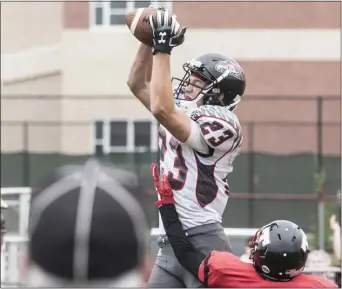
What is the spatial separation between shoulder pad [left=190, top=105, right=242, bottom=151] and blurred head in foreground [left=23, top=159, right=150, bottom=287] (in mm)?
1951

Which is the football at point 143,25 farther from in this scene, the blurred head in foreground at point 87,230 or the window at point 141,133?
the window at point 141,133

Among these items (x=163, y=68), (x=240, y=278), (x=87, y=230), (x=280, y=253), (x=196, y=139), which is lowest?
(x=240, y=278)

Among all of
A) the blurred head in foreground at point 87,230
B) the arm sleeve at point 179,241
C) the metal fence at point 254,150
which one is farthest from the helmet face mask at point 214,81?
the metal fence at point 254,150

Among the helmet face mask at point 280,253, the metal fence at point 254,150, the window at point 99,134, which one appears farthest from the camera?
the window at point 99,134

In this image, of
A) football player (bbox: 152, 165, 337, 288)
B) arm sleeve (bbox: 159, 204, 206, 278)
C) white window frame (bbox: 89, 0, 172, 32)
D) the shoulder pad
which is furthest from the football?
white window frame (bbox: 89, 0, 172, 32)

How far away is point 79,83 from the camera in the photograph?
65.9 ft

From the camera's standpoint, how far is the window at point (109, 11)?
2077 cm

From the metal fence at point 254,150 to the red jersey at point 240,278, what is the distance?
433 inches

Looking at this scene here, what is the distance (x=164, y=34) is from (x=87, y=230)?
1.95 metres

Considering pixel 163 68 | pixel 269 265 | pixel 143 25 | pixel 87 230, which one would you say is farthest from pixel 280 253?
pixel 87 230

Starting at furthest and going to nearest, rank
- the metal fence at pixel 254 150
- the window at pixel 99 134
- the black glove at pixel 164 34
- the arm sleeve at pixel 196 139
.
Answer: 1. the window at pixel 99 134
2. the metal fence at pixel 254 150
3. the arm sleeve at pixel 196 139
4. the black glove at pixel 164 34

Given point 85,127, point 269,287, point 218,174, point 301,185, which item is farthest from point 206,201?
point 85,127

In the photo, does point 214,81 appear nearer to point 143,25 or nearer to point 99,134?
point 143,25

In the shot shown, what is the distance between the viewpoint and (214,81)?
15.0 feet
